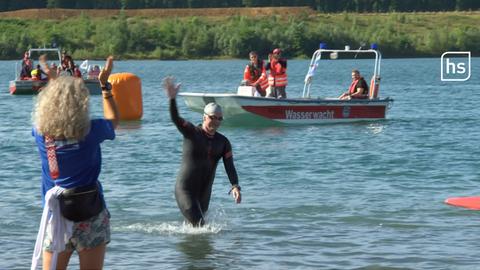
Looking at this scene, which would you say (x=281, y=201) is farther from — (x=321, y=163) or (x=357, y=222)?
(x=321, y=163)

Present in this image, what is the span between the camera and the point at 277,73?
24297mm

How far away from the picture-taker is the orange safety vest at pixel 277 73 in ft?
79.6

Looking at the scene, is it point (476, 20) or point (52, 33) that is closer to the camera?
point (52, 33)

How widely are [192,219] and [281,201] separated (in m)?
3.45

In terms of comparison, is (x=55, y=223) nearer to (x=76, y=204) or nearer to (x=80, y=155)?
(x=76, y=204)

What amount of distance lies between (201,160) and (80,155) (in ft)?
13.5

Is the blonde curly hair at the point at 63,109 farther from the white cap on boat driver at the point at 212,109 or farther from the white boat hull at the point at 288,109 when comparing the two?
the white boat hull at the point at 288,109

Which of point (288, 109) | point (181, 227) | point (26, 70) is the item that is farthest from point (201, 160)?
point (26, 70)

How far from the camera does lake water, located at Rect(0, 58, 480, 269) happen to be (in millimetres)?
11258

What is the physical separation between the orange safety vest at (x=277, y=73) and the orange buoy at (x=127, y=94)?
4.22m

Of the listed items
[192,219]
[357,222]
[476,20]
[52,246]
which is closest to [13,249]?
[192,219]

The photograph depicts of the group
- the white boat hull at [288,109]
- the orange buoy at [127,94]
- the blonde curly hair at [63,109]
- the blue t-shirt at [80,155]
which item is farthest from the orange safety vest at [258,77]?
the blonde curly hair at [63,109]

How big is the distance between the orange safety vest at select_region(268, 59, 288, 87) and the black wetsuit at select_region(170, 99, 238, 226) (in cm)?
1296

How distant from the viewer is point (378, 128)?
86.4 ft
